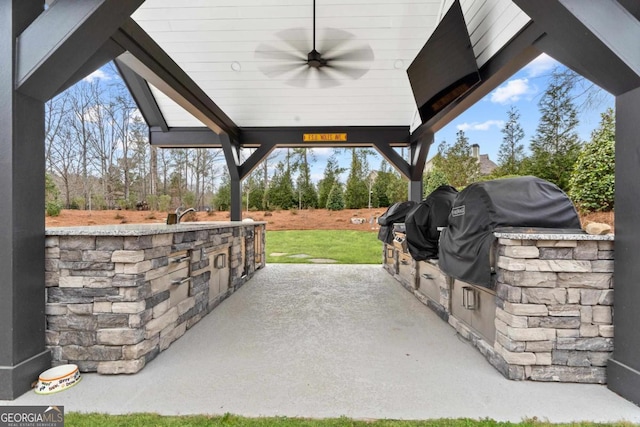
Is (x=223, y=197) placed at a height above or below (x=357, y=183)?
below

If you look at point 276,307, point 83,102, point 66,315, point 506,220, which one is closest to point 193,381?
point 66,315

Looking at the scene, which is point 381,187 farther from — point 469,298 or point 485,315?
point 485,315

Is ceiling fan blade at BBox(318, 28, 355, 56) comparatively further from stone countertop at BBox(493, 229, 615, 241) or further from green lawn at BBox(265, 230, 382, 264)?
green lawn at BBox(265, 230, 382, 264)

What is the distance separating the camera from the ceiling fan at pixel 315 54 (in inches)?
156

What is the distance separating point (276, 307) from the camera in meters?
3.93

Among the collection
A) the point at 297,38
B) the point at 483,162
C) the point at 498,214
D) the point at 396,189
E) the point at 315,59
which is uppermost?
the point at 297,38

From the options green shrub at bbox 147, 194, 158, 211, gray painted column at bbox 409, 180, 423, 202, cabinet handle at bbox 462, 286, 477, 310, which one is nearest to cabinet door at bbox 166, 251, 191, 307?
cabinet handle at bbox 462, 286, 477, 310

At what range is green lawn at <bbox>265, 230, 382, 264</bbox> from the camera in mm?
Result: 8417

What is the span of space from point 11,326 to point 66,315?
1.02 ft

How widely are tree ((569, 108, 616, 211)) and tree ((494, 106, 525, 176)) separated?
9.49ft

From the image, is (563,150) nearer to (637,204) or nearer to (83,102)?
(637,204)

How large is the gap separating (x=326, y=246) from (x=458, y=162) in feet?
16.5

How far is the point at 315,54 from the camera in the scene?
12.4 ft

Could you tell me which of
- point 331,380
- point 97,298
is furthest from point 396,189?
point 97,298
